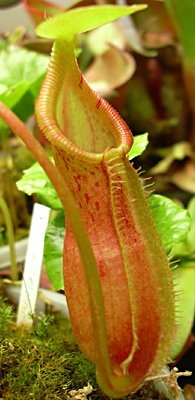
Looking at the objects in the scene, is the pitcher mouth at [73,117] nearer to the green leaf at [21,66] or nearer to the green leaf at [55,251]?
the green leaf at [55,251]

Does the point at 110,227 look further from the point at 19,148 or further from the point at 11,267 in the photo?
the point at 19,148

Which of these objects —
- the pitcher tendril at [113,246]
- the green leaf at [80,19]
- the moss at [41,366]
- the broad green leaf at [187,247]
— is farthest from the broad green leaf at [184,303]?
the green leaf at [80,19]

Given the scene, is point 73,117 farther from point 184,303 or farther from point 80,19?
point 184,303

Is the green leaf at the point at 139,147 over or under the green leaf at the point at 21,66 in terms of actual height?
under

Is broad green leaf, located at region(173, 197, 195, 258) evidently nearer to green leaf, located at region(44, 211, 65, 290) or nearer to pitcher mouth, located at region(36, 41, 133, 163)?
green leaf, located at region(44, 211, 65, 290)

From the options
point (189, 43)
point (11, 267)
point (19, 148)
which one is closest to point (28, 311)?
point (11, 267)

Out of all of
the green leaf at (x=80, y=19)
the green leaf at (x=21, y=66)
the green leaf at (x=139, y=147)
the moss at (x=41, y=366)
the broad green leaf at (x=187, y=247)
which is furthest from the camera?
the green leaf at (x=21, y=66)

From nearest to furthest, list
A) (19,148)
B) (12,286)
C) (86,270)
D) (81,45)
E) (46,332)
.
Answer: (86,270), (46,332), (12,286), (19,148), (81,45)

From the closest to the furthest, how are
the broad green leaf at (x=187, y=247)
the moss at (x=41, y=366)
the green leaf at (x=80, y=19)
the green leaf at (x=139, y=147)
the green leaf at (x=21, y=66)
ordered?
the green leaf at (x=80, y=19) → the moss at (x=41, y=366) → the green leaf at (x=139, y=147) → the broad green leaf at (x=187, y=247) → the green leaf at (x=21, y=66)
